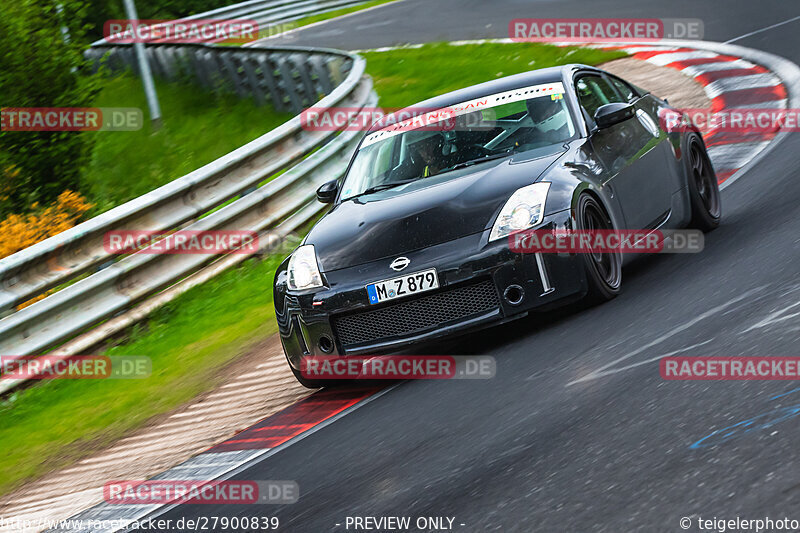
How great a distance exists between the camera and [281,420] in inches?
245

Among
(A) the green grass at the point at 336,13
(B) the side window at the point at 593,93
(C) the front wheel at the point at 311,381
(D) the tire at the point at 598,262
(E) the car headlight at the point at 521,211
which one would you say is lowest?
(A) the green grass at the point at 336,13

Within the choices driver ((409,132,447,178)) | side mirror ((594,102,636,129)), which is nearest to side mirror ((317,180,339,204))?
driver ((409,132,447,178))

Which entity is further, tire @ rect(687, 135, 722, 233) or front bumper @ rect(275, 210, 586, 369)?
tire @ rect(687, 135, 722, 233)

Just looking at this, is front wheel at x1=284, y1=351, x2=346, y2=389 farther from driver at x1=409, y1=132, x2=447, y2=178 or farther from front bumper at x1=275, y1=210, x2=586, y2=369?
driver at x1=409, y1=132, x2=447, y2=178

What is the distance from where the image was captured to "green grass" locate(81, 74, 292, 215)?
1492cm

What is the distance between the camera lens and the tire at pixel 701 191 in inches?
311

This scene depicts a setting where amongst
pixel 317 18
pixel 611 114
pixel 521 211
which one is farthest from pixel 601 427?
pixel 317 18

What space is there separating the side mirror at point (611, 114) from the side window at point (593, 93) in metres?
0.19

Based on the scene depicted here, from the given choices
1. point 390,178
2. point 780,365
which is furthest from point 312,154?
point 780,365

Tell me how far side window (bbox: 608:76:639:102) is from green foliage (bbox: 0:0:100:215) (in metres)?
6.76

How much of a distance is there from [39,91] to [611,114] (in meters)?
7.79

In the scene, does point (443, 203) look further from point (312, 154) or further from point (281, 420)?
point (312, 154)

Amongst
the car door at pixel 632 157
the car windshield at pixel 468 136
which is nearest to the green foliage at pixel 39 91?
the car windshield at pixel 468 136

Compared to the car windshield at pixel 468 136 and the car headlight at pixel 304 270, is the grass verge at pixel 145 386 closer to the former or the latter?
the car headlight at pixel 304 270
